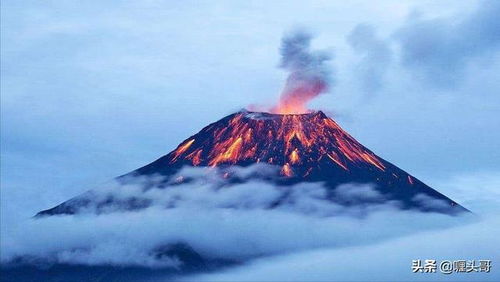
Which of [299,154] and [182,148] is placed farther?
[182,148]

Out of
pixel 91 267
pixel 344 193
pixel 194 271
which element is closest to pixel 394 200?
A: pixel 344 193

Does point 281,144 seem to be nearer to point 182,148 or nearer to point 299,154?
point 299,154

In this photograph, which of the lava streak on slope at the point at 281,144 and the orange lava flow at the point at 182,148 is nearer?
the lava streak on slope at the point at 281,144

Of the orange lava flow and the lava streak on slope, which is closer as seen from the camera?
the lava streak on slope

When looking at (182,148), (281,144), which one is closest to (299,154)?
(281,144)

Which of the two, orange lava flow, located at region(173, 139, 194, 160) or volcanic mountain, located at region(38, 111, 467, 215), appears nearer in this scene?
volcanic mountain, located at region(38, 111, 467, 215)

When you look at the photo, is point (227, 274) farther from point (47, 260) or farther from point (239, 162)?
point (47, 260)
